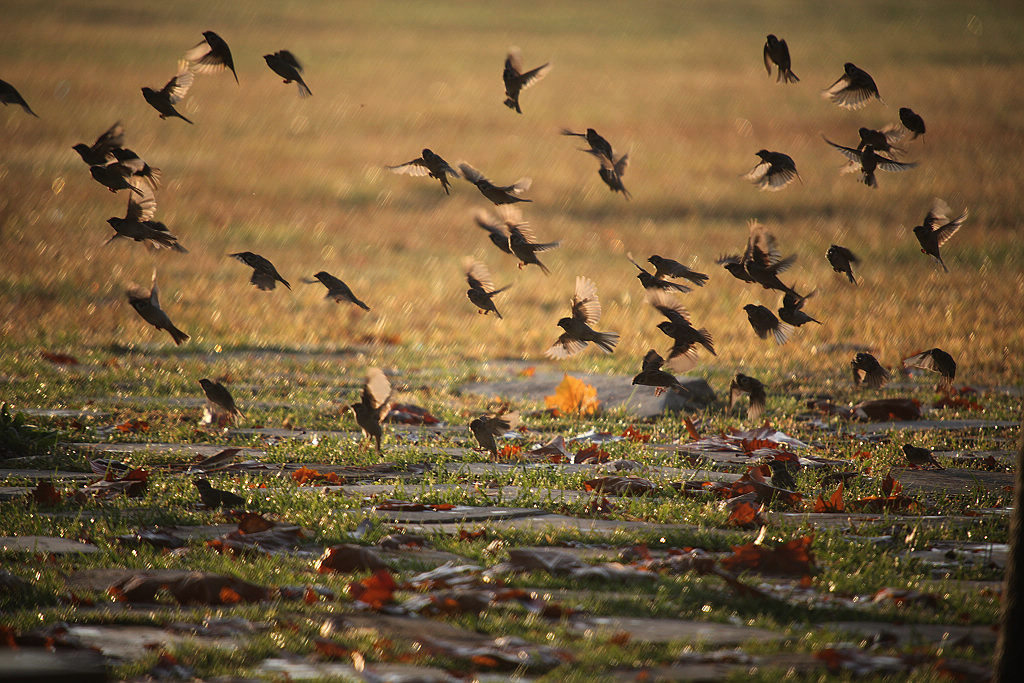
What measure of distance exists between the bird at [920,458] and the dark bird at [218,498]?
3310 millimetres

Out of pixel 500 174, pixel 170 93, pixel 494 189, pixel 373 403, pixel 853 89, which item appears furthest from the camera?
pixel 500 174

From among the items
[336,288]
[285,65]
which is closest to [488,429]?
[336,288]

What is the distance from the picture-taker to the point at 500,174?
21.0m

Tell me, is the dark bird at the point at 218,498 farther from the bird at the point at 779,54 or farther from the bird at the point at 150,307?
→ the bird at the point at 779,54

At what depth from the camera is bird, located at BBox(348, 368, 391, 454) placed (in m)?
5.55

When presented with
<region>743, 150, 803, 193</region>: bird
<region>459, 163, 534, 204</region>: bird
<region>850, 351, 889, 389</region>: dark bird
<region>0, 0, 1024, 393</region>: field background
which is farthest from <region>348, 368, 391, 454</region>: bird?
<region>850, 351, 889, 389</region>: dark bird

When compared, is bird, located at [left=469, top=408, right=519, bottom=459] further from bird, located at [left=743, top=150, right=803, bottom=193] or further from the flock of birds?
bird, located at [left=743, top=150, right=803, bottom=193]

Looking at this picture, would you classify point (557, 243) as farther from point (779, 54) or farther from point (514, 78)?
point (779, 54)

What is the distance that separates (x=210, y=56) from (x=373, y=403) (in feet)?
7.30

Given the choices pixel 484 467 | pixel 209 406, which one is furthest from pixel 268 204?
pixel 484 467

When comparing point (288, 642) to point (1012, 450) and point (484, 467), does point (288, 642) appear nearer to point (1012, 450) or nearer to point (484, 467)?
point (484, 467)

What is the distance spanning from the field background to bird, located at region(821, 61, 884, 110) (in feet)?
7.03

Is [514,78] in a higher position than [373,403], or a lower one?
higher

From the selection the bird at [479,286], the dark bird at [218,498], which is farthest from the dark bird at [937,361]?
the dark bird at [218,498]
